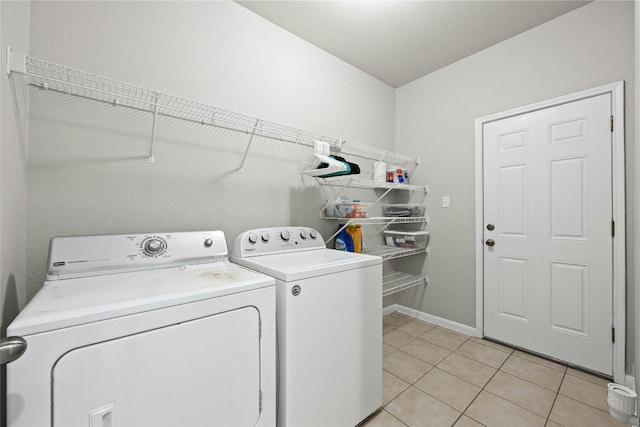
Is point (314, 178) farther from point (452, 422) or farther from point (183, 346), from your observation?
point (452, 422)

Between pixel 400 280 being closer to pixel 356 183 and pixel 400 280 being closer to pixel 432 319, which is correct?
pixel 432 319

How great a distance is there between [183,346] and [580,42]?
3191mm

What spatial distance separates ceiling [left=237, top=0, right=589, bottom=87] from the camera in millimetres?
1953

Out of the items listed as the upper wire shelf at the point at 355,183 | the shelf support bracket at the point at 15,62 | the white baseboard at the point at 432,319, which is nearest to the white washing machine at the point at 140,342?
the shelf support bracket at the point at 15,62

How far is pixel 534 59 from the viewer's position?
2215 mm

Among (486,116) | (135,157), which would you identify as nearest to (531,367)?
(486,116)

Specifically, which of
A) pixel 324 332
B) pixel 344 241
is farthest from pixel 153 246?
pixel 344 241

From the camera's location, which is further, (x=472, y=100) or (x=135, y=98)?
(x=472, y=100)

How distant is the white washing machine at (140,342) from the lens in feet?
2.30

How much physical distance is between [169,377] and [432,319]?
8.90ft

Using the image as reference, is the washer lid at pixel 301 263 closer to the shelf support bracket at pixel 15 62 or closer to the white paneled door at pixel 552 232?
the shelf support bracket at pixel 15 62

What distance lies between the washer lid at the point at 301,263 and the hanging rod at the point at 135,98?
0.72m

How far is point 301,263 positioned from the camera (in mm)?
1427

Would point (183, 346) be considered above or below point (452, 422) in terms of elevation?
above
